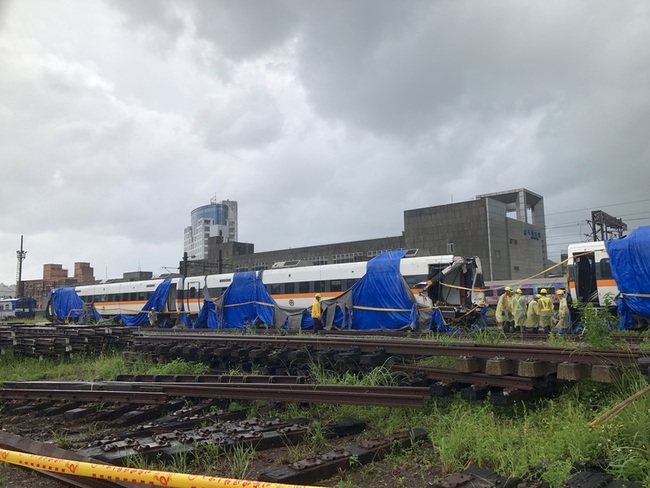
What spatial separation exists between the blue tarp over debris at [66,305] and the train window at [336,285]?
1732cm

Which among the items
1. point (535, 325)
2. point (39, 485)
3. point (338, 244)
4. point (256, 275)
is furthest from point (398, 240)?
point (39, 485)

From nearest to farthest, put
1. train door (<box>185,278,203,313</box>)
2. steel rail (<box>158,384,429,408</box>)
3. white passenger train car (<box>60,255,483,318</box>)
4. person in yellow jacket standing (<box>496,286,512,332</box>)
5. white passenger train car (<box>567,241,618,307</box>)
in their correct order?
steel rail (<box>158,384,429,408</box>)
white passenger train car (<box>567,241,618,307</box>)
person in yellow jacket standing (<box>496,286,512,332</box>)
white passenger train car (<box>60,255,483,318</box>)
train door (<box>185,278,203,313</box>)

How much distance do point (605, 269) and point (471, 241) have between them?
40.4m

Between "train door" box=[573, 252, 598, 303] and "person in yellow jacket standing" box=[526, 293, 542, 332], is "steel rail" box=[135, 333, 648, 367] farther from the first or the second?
"train door" box=[573, 252, 598, 303]

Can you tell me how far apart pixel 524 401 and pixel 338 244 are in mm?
55852

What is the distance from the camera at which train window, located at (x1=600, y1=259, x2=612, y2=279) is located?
15497mm

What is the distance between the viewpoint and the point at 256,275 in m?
22.4

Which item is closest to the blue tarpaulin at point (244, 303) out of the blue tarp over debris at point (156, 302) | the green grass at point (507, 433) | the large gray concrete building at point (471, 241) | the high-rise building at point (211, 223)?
the blue tarp over debris at point (156, 302)

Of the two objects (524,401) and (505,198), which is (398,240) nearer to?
(505,198)

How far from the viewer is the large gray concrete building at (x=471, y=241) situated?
54.9 metres

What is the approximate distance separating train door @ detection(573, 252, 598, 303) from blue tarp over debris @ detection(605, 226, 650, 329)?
2.16 metres

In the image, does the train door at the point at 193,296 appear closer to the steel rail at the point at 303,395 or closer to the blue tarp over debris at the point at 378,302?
the blue tarp over debris at the point at 378,302

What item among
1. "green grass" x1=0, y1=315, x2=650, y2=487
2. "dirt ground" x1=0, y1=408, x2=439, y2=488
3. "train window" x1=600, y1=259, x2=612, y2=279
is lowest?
"dirt ground" x1=0, y1=408, x2=439, y2=488

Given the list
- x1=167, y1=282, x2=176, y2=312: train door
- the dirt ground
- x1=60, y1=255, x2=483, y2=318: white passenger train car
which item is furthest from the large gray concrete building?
the dirt ground
